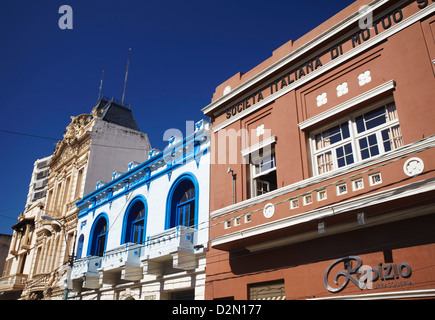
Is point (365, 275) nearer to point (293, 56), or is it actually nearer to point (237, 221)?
point (237, 221)

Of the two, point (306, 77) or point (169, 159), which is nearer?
point (306, 77)

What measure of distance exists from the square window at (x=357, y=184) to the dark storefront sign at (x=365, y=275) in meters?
1.52

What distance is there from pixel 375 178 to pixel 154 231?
9.72 m

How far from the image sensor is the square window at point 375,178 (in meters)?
8.62

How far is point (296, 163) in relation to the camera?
1091cm

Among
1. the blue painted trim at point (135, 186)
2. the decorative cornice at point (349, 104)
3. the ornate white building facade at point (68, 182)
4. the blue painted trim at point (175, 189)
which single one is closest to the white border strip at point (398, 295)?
the decorative cornice at point (349, 104)

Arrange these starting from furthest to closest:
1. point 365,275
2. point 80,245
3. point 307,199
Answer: point 80,245, point 307,199, point 365,275

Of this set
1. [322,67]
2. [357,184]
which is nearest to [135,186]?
[322,67]

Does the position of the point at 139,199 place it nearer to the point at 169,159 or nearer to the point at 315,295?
the point at 169,159

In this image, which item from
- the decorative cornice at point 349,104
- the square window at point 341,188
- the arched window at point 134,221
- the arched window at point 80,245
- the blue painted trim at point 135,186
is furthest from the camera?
the arched window at point 80,245

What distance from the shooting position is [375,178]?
28.6 feet

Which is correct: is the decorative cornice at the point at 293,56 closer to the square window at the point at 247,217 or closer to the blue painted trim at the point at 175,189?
the blue painted trim at the point at 175,189

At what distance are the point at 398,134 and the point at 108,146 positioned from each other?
19.9 metres
